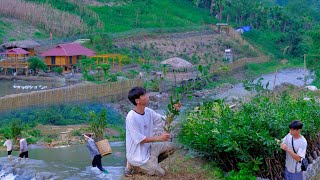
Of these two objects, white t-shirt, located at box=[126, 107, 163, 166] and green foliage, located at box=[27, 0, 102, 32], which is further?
green foliage, located at box=[27, 0, 102, 32]

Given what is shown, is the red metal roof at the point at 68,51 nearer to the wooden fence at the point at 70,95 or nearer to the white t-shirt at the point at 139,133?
the wooden fence at the point at 70,95

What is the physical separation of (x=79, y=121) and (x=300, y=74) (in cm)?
2635

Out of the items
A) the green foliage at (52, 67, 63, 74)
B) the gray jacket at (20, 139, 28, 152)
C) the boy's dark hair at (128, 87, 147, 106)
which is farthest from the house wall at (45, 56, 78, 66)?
the boy's dark hair at (128, 87, 147, 106)

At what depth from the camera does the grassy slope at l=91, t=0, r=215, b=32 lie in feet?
191

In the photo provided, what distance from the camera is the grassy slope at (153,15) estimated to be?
191 feet

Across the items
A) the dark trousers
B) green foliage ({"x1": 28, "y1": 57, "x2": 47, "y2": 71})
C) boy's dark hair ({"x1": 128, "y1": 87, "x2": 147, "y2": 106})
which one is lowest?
green foliage ({"x1": 28, "y1": 57, "x2": 47, "y2": 71})

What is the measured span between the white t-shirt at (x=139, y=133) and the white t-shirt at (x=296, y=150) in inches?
63.7

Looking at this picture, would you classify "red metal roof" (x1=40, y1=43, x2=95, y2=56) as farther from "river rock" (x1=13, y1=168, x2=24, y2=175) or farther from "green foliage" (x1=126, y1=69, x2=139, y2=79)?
"river rock" (x1=13, y1=168, x2=24, y2=175)

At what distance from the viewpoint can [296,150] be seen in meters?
7.50

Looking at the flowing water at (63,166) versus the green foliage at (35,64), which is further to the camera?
the green foliage at (35,64)

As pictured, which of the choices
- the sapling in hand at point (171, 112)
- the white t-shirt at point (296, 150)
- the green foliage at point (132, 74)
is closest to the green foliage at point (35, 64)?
the green foliage at point (132, 74)

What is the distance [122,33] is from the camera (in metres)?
52.2

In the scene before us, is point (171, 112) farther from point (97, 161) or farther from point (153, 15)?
point (153, 15)

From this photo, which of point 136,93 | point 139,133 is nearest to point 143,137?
point 139,133
